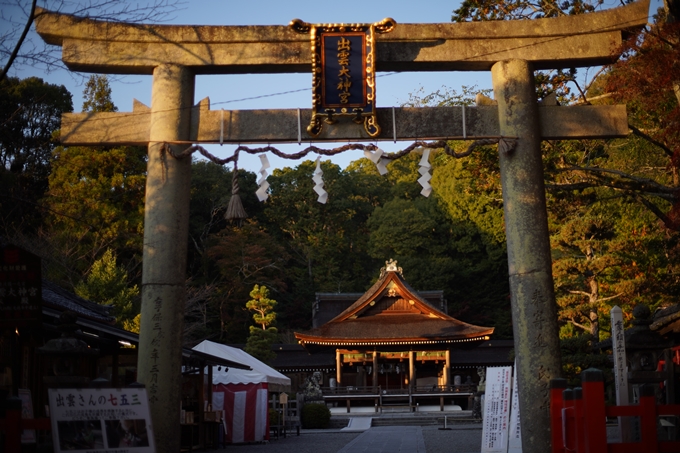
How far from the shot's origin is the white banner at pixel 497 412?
1062 centimetres

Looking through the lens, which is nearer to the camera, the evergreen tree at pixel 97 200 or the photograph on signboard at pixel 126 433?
the photograph on signboard at pixel 126 433

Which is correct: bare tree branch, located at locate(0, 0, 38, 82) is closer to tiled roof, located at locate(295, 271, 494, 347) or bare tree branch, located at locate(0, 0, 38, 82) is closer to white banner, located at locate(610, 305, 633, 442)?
white banner, located at locate(610, 305, 633, 442)

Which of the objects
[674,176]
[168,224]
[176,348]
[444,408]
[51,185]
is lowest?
[444,408]

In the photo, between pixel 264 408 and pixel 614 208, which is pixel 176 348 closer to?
pixel 264 408

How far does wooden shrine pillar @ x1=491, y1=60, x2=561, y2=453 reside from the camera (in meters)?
8.32

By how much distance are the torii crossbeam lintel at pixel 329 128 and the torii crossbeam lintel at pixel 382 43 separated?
0.61 metres

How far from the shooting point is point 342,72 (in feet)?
29.2

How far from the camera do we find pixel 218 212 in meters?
40.9

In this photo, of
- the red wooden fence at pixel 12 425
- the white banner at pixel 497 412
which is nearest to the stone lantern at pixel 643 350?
the white banner at pixel 497 412

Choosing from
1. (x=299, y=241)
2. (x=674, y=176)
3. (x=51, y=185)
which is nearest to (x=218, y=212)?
(x=299, y=241)

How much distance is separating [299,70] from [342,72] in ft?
2.22

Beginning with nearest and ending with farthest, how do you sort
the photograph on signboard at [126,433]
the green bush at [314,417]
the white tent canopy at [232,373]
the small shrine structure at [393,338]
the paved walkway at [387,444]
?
1. the photograph on signboard at [126,433]
2. the paved walkway at [387,444]
3. the white tent canopy at [232,373]
4. the green bush at [314,417]
5. the small shrine structure at [393,338]

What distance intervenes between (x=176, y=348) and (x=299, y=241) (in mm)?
35602

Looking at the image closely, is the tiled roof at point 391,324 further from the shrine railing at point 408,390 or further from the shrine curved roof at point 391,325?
the shrine railing at point 408,390
